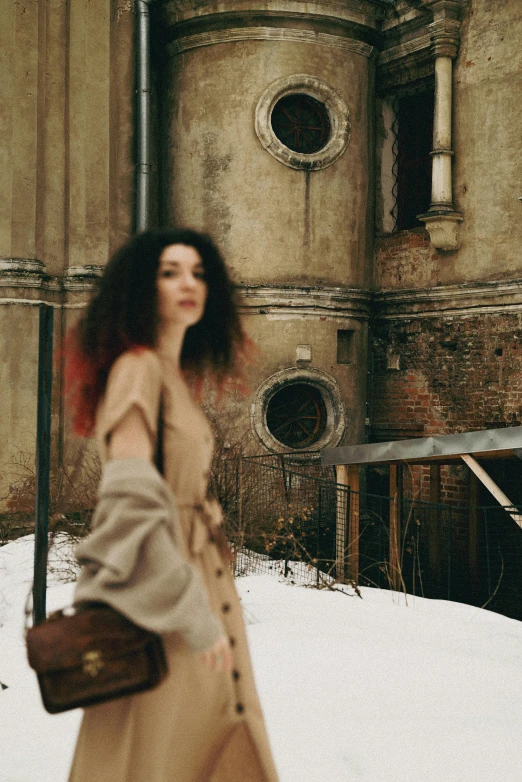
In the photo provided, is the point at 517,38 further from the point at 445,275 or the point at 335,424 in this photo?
the point at 335,424

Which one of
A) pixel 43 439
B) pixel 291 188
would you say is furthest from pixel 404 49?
pixel 43 439

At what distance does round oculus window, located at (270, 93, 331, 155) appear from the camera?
13.1m

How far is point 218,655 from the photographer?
2.22 meters

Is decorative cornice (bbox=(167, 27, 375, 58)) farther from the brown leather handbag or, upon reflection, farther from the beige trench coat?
the brown leather handbag

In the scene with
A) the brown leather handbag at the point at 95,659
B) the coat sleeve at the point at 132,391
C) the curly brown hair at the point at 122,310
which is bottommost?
the brown leather handbag at the point at 95,659

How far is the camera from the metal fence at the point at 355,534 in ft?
33.4

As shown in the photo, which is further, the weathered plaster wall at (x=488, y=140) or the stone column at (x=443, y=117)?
the stone column at (x=443, y=117)

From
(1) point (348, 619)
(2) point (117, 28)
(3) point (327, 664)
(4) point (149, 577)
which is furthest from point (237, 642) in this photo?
(2) point (117, 28)

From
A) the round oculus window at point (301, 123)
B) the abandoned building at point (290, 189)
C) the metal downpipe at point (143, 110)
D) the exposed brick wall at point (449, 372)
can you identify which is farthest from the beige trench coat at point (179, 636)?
the round oculus window at point (301, 123)

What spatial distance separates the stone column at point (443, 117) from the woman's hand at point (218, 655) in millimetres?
11046

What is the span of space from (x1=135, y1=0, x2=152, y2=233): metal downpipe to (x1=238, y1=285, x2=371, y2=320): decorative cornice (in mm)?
1912

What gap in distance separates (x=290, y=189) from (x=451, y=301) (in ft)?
9.27

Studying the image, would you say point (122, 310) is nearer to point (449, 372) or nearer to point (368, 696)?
point (368, 696)

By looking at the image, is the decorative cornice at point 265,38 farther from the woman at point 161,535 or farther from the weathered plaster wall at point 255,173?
the woman at point 161,535
